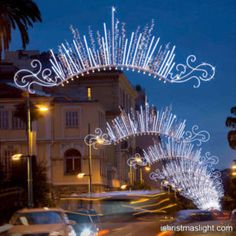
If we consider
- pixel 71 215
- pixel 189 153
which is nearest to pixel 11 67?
pixel 189 153

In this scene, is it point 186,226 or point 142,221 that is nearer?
point 186,226

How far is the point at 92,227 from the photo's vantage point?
29.7m

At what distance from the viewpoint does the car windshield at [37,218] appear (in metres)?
26.4

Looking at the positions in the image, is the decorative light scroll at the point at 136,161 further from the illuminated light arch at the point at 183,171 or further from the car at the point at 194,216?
the car at the point at 194,216

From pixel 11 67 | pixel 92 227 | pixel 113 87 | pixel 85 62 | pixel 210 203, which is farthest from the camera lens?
pixel 210 203

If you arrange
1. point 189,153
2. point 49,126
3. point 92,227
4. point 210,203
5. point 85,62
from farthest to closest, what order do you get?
point 210,203 → point 49,126 → point 189,153 → point 92,227 → point 85,62

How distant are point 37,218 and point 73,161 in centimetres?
4546

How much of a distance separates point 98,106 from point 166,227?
4715 centimetres

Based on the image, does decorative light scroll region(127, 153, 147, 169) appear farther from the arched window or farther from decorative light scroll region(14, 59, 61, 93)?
decorative light scroll region(14, 59, 61, 93)

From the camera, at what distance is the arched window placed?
71688mm

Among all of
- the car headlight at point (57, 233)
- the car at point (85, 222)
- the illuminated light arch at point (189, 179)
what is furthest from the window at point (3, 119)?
the car headlight at point (57, 233)

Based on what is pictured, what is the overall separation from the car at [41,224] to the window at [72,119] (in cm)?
4520

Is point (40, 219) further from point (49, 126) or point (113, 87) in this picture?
point (113, 87)

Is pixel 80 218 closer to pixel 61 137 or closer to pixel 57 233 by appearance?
pixel 57 233
